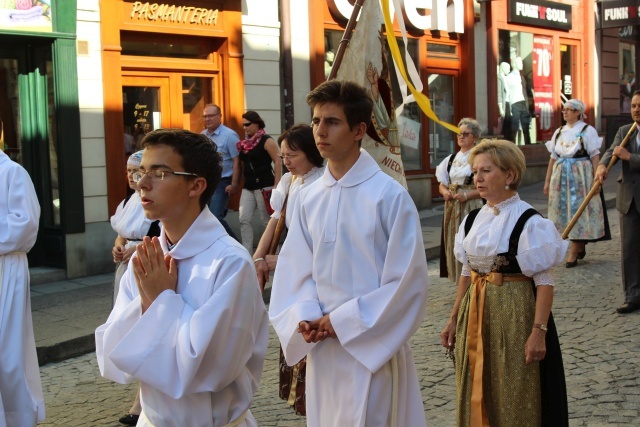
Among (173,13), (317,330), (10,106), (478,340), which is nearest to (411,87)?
(478,340)

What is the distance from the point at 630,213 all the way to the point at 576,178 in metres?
2.42

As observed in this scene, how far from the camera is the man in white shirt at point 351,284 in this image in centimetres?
362

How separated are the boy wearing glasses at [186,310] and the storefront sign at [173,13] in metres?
8.82

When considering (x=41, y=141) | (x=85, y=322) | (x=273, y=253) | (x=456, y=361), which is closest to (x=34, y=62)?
(x=41, y=141)

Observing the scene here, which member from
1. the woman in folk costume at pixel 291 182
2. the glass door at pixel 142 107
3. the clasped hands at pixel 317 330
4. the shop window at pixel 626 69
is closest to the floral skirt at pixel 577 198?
the glass door at pixel 142 107

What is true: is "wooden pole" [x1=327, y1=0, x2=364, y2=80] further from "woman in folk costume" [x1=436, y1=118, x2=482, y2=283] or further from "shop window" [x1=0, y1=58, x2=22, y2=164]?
"shop window" [x1=0, y1=58, x2=22, y2=164]

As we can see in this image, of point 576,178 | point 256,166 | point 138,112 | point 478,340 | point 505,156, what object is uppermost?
point 138,112

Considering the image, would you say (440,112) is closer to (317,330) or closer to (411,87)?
(411,87)

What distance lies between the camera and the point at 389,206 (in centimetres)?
368

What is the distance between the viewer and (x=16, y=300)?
4.96 meters

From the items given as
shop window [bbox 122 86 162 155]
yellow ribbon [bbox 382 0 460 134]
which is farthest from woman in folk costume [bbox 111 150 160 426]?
shop window [bbox 122 86 162 155]

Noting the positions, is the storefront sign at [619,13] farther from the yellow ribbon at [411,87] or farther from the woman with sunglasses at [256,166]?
the yellow ribbon at [411,87]

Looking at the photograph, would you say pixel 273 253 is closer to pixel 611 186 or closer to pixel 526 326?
pixel 526 326

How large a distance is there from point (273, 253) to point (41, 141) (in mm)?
5804
